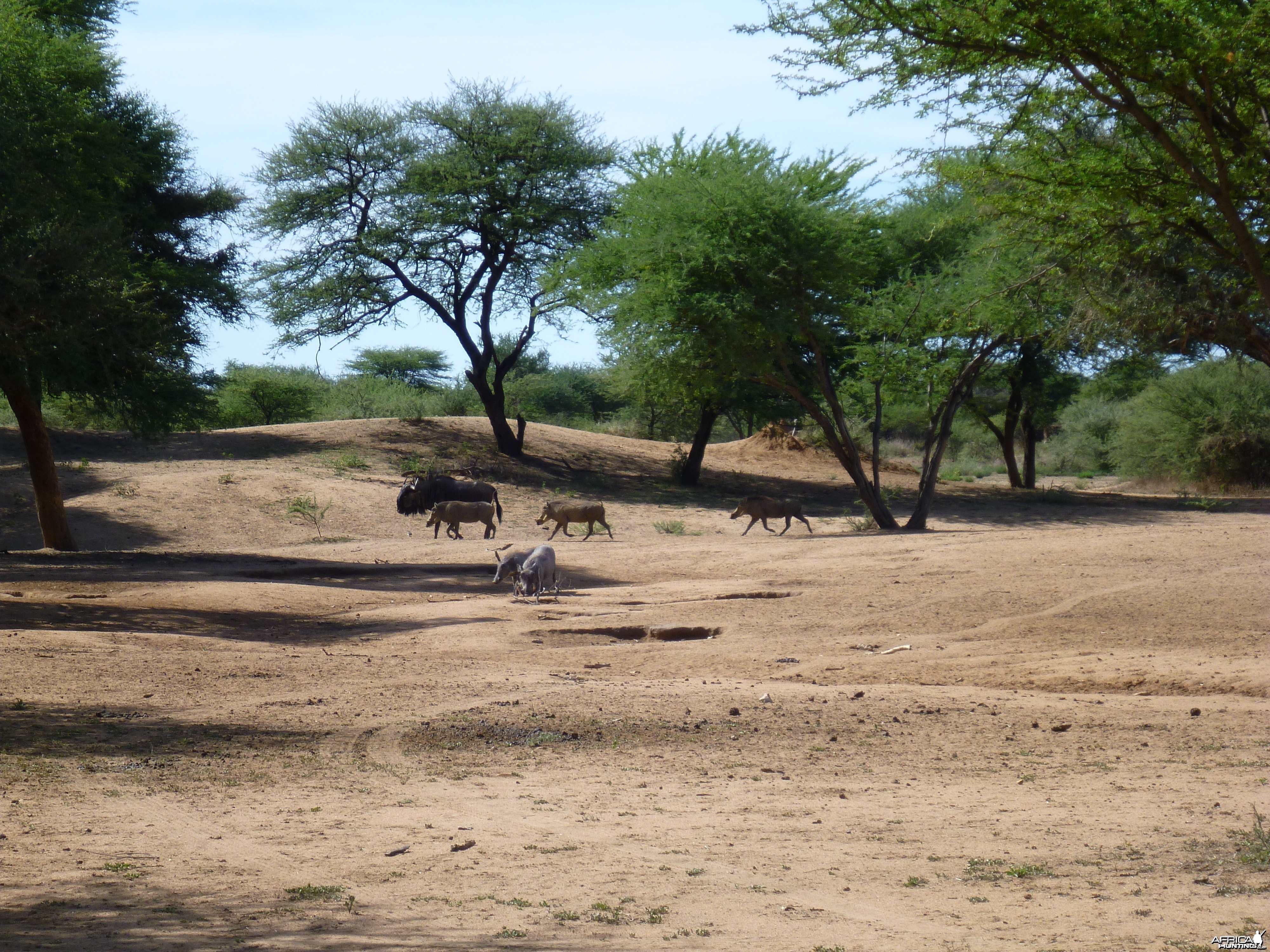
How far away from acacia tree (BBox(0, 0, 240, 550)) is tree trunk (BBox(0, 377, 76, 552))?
2 cm

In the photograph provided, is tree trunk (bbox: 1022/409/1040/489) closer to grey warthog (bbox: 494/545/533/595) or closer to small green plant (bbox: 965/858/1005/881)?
grey warthog (bbox: 494/545/533/595)

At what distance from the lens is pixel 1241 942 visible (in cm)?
374

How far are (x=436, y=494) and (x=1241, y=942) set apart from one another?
21.6 meters

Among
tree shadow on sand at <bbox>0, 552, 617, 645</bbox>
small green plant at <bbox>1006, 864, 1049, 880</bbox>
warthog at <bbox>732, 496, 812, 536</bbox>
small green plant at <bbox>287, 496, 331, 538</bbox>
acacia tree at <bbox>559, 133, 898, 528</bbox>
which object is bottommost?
tree shadow on sand at <bbox>0, 552, 617, 645</bbox>

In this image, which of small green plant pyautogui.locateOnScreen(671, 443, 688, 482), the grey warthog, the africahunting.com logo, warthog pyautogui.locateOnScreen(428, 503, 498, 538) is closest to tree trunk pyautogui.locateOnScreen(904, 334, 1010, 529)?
warthog pyautogui.locateOnScreen(428, 503, 498, 538)

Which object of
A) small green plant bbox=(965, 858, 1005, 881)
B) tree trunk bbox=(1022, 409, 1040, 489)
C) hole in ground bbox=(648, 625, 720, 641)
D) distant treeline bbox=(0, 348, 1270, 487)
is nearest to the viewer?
small green plant bbox=(965, 858, 1005, 881)

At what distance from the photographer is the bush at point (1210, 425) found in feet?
118

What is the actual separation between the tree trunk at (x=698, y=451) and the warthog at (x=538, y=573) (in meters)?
19.3

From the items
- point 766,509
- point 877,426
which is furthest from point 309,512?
point 877,426

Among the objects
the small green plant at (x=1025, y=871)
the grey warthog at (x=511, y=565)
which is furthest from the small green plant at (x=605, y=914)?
the grey warthog at (x=511, y=565)

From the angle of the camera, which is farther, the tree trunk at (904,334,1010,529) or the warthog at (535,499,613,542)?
the tree trunk at (904,334,1010,529)

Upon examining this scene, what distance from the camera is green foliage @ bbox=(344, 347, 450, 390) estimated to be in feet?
188

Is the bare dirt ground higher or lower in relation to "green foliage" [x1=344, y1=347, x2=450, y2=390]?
lower

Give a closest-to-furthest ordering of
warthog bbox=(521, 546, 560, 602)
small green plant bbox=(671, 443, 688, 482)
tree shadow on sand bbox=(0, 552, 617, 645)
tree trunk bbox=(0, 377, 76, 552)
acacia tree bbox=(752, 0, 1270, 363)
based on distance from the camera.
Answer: acacia tree bbox=(752, 0, 1270, 363), tree shadow on sand bbox=(0, 552, 617, 645), warthog bbox=(521, 546, 560, 602), tree trunk bbox=(0, 377, 76, 552), small green plant bbox=(671, 443, 688, 482)
